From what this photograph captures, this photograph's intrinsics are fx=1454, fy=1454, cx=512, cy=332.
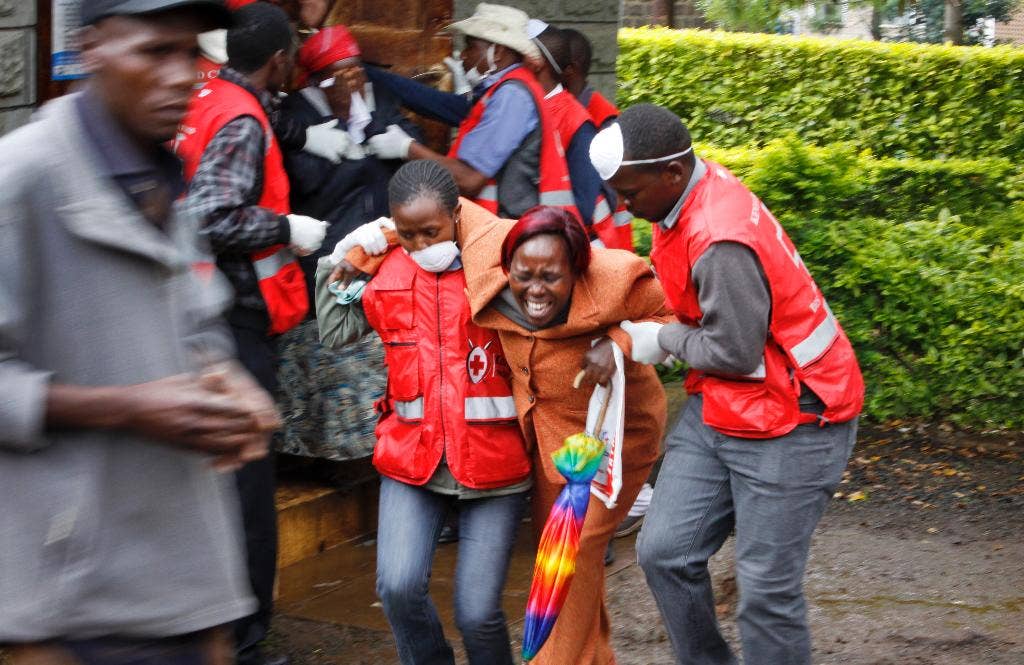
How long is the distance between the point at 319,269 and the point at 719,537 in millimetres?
1498

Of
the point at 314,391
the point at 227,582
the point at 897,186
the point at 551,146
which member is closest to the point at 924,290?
the point at 897,186

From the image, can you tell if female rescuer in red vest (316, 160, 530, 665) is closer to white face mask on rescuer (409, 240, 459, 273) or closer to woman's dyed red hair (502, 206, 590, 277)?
white face mask on rescuer (409, 240, 459, 273)

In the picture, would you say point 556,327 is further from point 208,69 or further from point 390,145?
point 390,145

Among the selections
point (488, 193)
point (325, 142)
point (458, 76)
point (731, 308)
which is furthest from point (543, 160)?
point (731, 308)

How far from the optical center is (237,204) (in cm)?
478

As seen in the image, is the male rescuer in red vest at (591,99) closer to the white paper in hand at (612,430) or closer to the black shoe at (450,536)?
the black shoe at (450,536)

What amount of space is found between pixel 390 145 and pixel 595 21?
7.43ft

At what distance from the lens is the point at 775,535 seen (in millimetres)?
4145

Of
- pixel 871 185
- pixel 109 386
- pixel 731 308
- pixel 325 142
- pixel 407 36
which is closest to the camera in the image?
pixel 109 386

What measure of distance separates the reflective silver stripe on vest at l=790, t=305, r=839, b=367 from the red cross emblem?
0.90 metres

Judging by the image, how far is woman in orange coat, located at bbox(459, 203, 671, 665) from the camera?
4203mm

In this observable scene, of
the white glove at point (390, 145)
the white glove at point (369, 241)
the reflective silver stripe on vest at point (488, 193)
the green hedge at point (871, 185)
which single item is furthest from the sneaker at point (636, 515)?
the green hedge at point (871, 185)

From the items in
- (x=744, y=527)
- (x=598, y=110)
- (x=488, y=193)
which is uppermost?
(x=598, y=110)

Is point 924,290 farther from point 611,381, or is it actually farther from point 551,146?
point 611,381
